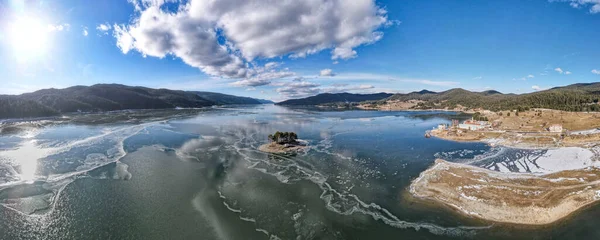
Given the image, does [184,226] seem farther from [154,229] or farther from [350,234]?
[350,234]

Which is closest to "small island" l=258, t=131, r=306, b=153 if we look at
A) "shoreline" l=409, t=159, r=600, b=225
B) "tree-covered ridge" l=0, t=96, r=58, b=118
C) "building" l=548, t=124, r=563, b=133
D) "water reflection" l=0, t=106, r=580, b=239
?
"water reflection" l=0, t=106, r=580, b=239

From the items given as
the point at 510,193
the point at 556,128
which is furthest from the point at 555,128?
the point at 510,193

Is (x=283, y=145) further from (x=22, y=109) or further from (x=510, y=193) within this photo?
(x=22, y=109)

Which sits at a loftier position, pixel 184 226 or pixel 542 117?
pixel 542 117

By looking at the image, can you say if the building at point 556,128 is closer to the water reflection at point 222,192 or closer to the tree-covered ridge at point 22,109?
the water reflection at point 222,192

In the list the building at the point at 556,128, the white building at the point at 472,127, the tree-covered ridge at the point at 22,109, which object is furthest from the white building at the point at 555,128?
the tree-covered ridge at the point at 22,109

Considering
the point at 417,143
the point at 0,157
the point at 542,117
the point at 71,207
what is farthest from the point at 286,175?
the point at 542,117

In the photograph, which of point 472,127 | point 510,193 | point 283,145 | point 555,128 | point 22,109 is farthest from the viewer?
point 22,109

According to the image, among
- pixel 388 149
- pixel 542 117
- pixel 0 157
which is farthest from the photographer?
pixel 542 117
